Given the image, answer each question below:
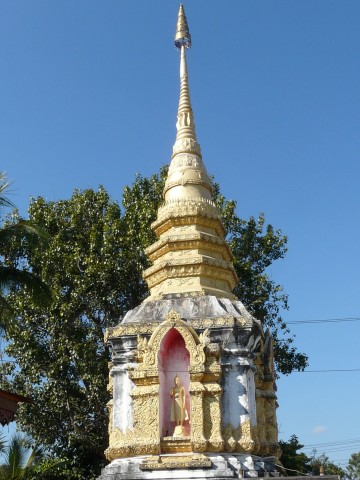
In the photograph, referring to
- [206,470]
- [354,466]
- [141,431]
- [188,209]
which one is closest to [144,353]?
[141,431]

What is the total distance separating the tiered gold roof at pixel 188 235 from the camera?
11523 mm

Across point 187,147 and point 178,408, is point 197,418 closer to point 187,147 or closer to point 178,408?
point 178,408

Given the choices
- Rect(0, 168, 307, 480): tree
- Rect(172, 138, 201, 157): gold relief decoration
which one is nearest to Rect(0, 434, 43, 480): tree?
Rect(0, 168, 307, 480): tree

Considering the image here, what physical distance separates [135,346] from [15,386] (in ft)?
26.6

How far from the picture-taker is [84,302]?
1731cm

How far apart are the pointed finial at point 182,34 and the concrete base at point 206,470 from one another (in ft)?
32.2

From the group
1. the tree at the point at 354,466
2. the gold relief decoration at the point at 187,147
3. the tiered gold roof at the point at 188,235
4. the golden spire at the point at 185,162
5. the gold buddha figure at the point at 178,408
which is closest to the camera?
the gold buddha figure at the point at 178,408

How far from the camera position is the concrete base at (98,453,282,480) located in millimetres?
9133

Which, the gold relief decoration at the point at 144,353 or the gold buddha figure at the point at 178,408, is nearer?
the gold buddha figure at the point at 178,408

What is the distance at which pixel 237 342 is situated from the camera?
1018 cm

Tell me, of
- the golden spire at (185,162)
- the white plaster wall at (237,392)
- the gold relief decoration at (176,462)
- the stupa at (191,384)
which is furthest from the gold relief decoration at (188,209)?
the gold relief decoration at (176,462)

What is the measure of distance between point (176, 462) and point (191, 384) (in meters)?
1.22

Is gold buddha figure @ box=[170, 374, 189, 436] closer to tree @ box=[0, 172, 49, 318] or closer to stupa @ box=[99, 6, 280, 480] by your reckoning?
stupa @ box=[99, 6, 280, 480]

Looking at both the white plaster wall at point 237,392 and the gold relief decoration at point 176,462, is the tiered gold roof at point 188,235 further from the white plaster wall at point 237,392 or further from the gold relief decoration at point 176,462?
the gold relief decoration at point 176,462
